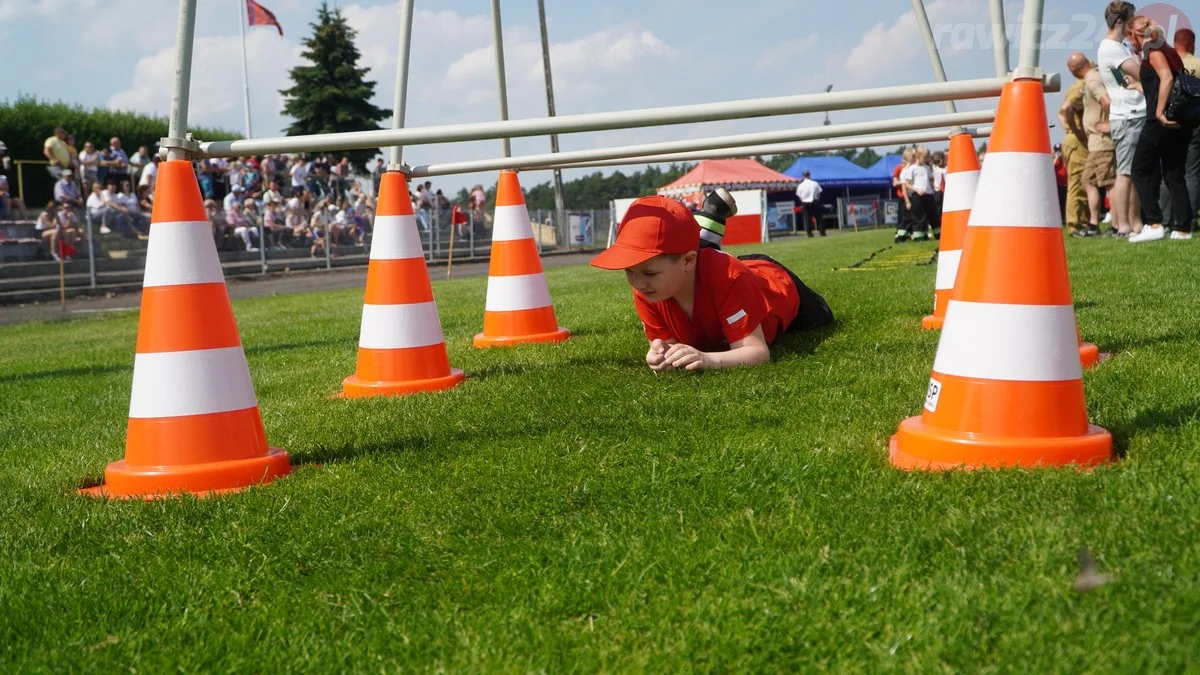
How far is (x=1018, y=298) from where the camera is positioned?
2711mm

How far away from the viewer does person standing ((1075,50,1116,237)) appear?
463 inches

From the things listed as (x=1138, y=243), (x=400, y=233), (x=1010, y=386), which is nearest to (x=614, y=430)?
(x=1010, y=386)

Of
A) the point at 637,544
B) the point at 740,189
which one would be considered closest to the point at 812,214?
the point at 740,189

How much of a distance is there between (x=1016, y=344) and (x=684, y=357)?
1721 millimetres

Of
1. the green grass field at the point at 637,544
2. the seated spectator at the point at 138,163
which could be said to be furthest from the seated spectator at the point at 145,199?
the green grass field at the point at 637,544

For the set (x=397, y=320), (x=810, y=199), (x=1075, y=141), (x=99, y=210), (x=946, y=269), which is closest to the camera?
(x=397, y=320)

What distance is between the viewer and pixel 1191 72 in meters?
10.7

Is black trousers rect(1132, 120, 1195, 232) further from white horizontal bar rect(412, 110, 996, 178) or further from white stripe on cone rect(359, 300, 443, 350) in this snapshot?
white stripe on cone rect(359, 300, 443, 350)

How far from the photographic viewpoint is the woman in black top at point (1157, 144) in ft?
31.7

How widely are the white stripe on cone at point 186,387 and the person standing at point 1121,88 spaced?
973 cm

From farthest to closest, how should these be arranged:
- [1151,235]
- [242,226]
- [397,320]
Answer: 1. [242,226]
2. [1151,235]
3. [397,320]

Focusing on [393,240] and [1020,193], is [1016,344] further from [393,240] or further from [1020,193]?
[393,240]

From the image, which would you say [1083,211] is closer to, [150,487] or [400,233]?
[400,233]

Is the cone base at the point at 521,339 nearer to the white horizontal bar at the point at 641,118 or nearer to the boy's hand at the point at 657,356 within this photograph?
the boy's hand at the point at 657,356
